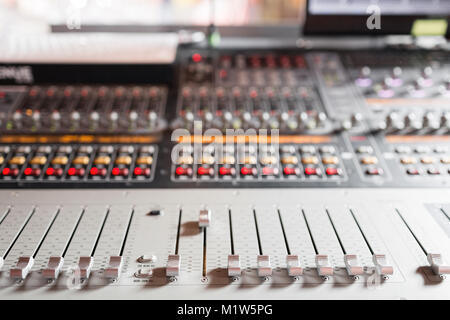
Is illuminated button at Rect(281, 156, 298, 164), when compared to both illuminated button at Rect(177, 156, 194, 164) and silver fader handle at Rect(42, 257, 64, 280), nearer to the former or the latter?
illuminated button at Rect(177, 156, 194, 164)

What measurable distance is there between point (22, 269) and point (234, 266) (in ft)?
1.43

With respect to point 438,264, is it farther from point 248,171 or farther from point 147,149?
point 147,149

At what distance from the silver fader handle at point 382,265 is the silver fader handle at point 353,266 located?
4 centimetres

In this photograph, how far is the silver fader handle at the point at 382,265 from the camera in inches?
34.6

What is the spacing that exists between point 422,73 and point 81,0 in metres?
1.38

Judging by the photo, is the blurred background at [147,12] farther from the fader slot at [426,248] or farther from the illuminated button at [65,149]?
the fader slot at [426,248]

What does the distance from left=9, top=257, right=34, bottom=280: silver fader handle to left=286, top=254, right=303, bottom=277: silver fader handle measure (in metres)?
0.54

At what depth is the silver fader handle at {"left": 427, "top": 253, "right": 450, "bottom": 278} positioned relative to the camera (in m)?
0.88

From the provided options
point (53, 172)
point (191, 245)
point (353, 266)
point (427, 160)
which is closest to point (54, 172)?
point (53, 172)

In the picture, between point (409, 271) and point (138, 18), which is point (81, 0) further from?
point (409, 271)

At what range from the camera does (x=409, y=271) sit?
2.99 ft

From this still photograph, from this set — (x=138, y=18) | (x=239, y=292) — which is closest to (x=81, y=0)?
(x=138, y=18)
